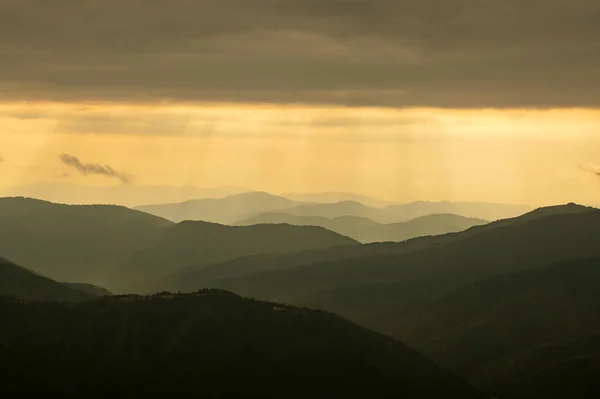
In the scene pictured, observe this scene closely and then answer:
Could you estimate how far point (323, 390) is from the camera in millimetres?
183875

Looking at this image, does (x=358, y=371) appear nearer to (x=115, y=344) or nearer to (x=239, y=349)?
(x=239, y=349)

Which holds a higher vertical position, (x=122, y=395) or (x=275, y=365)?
(x=275, y=365)

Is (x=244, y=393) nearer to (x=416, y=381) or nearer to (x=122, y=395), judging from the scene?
(x=122, y=395)

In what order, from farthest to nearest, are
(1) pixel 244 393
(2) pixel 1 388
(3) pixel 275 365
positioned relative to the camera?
(3) pixel 275 365 < (1) pixel 244 393 < (2) pixel 1 388

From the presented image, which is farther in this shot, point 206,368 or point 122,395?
point 206,368

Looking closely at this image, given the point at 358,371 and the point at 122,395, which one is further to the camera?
the point at 358,371

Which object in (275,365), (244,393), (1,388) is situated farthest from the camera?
(275,365)

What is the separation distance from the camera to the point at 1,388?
163625mm

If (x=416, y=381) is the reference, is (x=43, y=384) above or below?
below

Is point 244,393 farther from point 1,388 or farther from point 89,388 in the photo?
point 1,388

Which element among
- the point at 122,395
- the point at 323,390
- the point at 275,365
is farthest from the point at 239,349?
the point at 122,395

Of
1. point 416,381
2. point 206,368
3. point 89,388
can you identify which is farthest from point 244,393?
point 416,381

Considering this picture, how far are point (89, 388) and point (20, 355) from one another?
2020 centimetres

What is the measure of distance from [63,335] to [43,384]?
30734 mm
